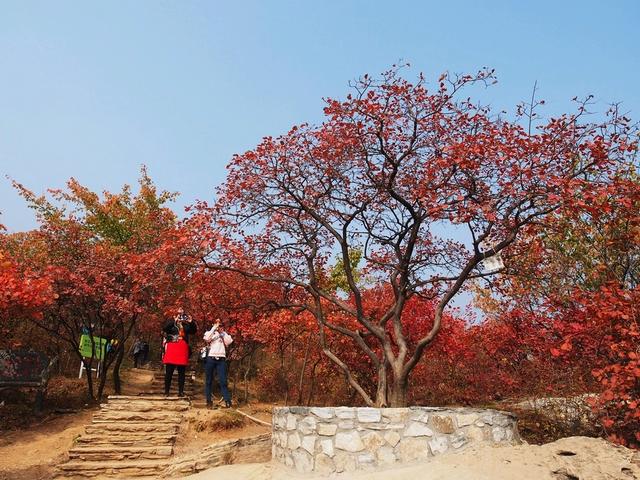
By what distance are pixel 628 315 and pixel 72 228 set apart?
13.7 m

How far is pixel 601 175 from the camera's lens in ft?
23.6

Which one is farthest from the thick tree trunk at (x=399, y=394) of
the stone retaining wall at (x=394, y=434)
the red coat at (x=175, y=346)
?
the red coat at (x=175, y=346)

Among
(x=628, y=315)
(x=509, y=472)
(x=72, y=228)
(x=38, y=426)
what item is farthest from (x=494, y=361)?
(x=72, y=228)

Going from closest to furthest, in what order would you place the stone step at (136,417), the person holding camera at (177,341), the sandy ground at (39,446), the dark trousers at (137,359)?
the sandy ground at (39,446) → the stone step at (136,417) → the person holding camera at (177,341) → the dark trousers at (137,359)

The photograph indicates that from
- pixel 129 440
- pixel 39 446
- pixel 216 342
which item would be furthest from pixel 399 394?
pixel 39 446

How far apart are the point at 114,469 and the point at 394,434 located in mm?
4607

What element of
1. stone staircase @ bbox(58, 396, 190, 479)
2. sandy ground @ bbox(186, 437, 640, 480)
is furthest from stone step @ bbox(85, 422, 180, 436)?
sandy ground @ bbox(186, 437, 640, 480)

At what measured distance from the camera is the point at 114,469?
819 cm

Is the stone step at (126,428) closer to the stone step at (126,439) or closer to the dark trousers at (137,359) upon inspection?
the stone step at (126,439)

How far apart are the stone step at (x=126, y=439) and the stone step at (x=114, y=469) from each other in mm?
556

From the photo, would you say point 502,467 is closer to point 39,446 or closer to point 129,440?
point 129,440

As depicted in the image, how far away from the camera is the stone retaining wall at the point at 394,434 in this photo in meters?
6.17

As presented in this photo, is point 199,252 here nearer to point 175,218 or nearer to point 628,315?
point 628,315

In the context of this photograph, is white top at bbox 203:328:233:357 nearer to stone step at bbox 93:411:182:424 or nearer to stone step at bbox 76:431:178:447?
stone step at bbox 93:411:182:424
